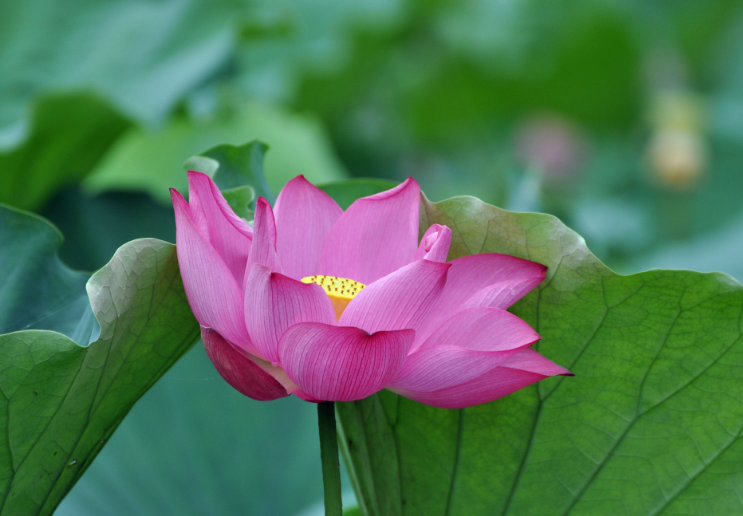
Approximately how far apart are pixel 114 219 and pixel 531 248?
22.1 inches

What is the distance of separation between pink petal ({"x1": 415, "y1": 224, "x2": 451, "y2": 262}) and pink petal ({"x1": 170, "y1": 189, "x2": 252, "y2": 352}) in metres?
0.10

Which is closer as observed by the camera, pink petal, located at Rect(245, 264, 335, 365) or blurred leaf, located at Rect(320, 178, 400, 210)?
pink petal, located at Rect(245, 264, 335, 365)

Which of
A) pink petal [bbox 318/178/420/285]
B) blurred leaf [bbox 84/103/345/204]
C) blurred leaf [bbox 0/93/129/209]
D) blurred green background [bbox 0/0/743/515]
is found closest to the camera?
pink petal [bbox 318/178/420/285]

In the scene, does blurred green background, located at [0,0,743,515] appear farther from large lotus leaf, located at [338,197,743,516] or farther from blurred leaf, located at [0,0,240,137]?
large lotus leaf, located at [338,197,743,516]

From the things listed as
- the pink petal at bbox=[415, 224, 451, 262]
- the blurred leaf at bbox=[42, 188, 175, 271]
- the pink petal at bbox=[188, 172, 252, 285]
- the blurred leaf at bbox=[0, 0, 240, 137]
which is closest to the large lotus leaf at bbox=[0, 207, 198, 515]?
the pink petal at bbox=[188, 172, 252, 285]

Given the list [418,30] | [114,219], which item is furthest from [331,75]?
[114,219]

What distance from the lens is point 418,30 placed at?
276cm

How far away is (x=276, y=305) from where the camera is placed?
37 centimetres

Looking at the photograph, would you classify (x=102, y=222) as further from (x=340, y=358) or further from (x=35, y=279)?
(x=340, y=358)

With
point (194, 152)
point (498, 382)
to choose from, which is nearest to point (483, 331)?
point (498, 382)

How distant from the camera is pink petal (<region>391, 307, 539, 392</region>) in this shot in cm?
38

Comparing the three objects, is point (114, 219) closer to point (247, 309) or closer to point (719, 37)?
point (247, 309)

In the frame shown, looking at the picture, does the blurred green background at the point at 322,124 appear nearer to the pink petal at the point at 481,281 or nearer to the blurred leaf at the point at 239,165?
the blurred leaf at the point at 239,165

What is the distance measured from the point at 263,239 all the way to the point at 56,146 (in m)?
0.65
